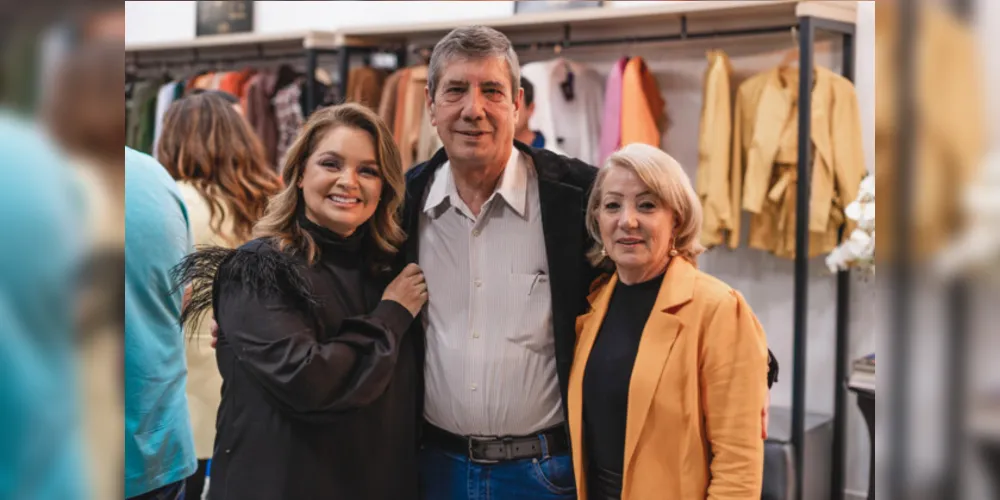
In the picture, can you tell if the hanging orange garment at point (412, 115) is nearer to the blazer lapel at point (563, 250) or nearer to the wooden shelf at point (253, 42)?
the wooden shelf at point (253, 42)

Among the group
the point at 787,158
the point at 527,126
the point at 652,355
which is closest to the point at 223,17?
the point at 527,126

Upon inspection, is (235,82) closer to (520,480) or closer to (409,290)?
(409,290)

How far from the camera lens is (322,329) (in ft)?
5.82

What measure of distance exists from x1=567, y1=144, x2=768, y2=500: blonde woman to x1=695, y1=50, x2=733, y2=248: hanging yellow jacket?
2.40 meters

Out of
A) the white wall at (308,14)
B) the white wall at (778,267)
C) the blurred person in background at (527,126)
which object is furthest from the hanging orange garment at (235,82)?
the blurred person in background at (527,126)

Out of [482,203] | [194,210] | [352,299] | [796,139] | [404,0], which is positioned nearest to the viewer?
[352,299]

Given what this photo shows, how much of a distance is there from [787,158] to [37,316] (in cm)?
401

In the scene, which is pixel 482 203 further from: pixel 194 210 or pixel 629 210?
pixel 194 210

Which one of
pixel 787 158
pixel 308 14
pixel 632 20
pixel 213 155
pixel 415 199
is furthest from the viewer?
pixel 308 14

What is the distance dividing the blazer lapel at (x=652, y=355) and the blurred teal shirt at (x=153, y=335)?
0.87 meters

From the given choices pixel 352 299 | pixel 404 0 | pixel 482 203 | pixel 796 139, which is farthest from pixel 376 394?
pixel 404 0

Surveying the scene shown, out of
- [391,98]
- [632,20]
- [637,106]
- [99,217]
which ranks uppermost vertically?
[632,20]

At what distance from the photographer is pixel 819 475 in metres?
4.16

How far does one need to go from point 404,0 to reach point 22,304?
18.4 feet
